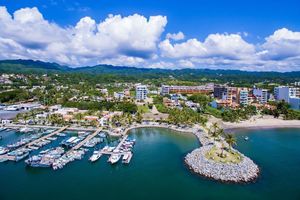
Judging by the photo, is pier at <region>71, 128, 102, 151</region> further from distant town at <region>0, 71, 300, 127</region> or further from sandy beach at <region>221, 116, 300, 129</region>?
sandy beach at <region>221, 116, 300, 129</region>

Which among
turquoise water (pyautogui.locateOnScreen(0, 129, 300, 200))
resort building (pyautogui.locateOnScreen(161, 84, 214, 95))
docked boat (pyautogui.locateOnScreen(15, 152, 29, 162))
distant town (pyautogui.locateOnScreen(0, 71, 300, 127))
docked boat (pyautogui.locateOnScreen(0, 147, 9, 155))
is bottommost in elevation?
turquoise water (pyautogui.locateOnScreen(0, 129, 300, 200))

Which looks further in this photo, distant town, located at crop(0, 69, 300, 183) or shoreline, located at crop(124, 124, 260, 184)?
distant town, located at crop(0, 69, 300, 183)

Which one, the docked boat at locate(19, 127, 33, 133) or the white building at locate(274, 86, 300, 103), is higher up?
the white building at locate(274, 86, 300, 103)

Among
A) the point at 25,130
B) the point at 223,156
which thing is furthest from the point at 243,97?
the point at 25,130

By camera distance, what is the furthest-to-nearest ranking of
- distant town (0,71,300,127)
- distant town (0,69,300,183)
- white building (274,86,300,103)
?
white building (274,86,300,103) < distant town (0,71,300,127) < distant town (0,69,300,183)

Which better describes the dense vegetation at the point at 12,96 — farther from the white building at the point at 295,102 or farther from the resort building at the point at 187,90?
the white building at the point at 295,102

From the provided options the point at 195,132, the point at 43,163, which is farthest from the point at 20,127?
the point at 195,132

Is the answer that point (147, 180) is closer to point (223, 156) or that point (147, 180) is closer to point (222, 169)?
point (222, 169)

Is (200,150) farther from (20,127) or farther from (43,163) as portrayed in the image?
(20,127)

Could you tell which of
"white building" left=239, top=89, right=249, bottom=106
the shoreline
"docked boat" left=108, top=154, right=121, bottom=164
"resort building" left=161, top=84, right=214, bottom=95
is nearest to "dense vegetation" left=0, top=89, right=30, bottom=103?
"resort building" left=161, top=84, right=214, bottom=95

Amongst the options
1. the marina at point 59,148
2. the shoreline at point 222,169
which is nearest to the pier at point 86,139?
the marina at point 59,148

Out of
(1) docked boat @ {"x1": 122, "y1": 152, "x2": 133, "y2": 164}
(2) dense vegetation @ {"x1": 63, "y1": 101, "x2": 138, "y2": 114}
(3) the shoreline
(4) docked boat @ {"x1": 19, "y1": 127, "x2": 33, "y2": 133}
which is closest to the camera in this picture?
(3) the shoreline
